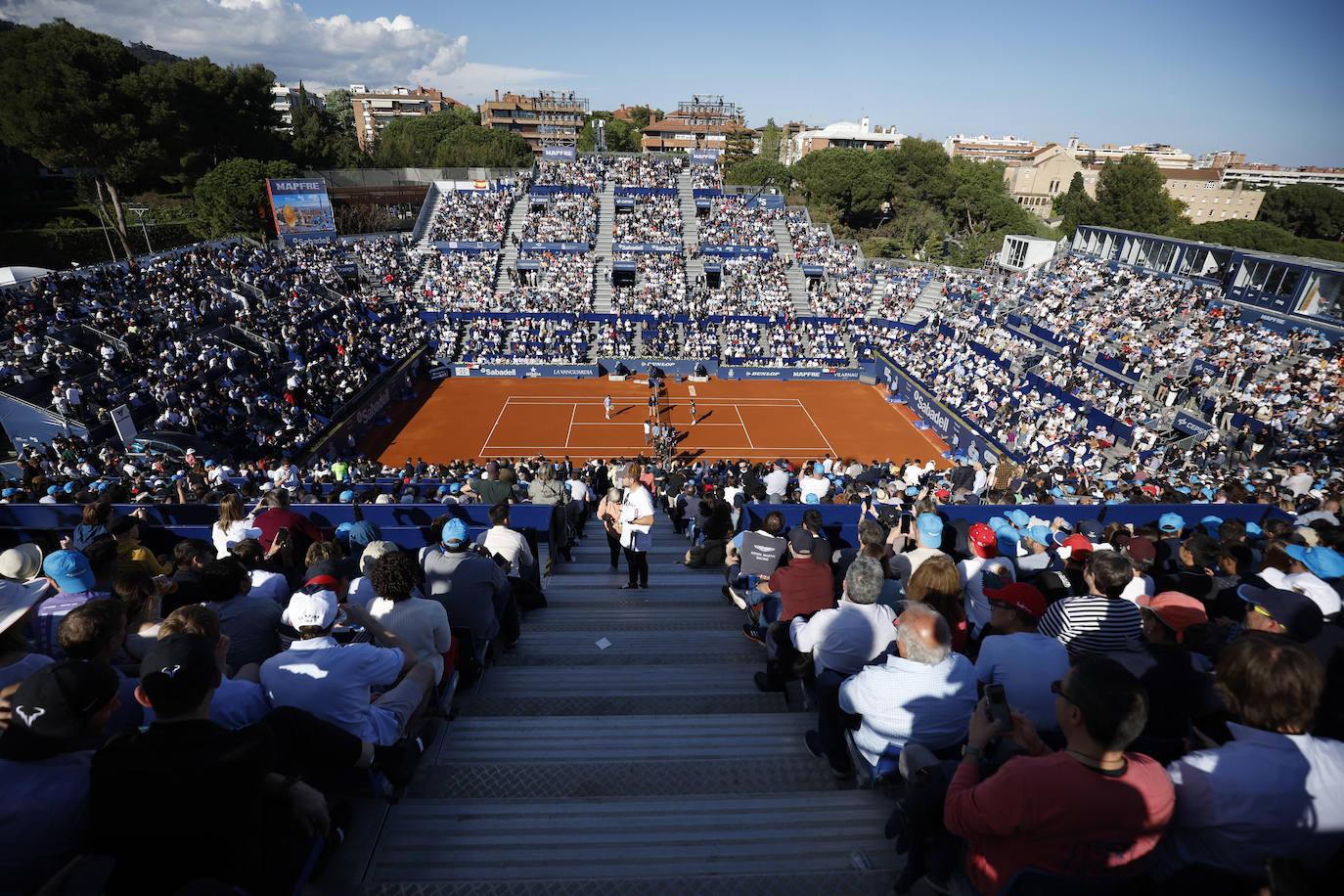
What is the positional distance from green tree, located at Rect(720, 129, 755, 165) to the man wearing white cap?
8658cm

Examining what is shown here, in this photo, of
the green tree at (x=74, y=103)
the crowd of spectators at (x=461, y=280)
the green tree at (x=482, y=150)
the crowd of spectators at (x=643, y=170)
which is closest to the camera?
the green tree at (x=74, y=103)

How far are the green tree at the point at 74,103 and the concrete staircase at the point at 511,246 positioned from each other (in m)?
21.4

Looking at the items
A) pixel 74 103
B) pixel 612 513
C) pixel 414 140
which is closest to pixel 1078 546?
pixel 612 513

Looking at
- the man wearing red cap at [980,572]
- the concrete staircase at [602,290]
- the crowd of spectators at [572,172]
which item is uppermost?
the crowd of spectators at [572,172]

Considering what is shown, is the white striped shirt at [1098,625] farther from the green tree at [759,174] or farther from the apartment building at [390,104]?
the apartment building at [390,104]

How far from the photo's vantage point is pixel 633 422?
30.7 m

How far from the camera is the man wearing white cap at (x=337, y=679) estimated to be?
339cm

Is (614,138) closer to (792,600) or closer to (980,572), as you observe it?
(980,572)

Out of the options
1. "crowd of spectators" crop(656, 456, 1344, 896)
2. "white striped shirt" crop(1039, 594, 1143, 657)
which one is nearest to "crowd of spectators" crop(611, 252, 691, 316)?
"crowd of spectators" crop(656, 456, 1344, 896)

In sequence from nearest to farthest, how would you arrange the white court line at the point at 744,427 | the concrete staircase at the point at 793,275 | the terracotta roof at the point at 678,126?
the white court line at the point at 744,427 → the concrete staircase at the point at 793,275 → the terracotta roof at the point at 678,126

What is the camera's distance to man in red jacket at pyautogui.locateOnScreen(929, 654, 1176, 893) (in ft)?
7.79

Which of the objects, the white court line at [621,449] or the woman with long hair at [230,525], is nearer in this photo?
the woman with long hair at [230,525]

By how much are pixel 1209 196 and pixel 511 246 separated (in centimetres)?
10922

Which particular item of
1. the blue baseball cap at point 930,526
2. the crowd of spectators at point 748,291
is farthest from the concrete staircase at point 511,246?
the blue baseball cap at point 930,526
